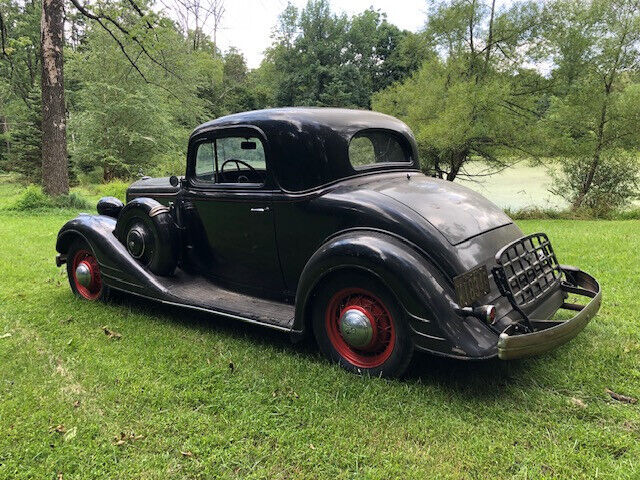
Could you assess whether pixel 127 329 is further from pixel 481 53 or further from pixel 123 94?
pixel 123 94

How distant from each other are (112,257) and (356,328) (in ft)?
8.27

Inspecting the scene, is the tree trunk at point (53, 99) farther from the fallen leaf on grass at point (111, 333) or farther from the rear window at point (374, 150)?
the rear window at point (374, 150)

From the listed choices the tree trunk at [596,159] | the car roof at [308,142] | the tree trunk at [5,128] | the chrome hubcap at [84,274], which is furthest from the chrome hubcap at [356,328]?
the tree trunk at [5,128]

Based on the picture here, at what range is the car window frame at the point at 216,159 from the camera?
365 cm

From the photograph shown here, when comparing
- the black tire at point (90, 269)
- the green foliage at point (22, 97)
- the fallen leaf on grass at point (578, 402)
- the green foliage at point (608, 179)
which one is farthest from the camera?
the green foliage at point (22, 97)

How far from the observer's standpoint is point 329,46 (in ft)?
120

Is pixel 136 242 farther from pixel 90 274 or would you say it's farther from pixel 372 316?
pixel 372 316

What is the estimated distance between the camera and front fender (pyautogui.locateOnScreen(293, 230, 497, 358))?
2.72 metres

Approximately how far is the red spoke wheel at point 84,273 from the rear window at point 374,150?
8.88 feet

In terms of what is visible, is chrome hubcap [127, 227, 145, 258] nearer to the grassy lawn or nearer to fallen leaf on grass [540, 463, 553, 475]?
the grassy lawn

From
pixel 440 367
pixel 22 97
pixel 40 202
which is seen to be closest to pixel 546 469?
pixel 440 367

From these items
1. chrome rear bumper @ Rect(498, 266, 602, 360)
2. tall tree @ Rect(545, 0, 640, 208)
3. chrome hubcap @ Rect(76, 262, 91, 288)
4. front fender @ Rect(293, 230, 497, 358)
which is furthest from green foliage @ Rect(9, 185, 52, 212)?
tall tree @ Rect(545, 0, 640, 208)

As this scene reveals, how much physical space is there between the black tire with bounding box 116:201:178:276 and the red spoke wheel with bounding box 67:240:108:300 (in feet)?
1.75

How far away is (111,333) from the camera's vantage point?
3.90m
